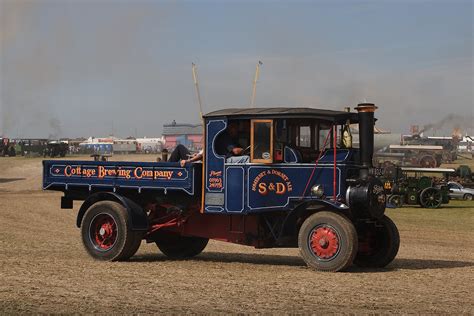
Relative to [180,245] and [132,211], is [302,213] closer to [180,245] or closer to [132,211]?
[132,211]

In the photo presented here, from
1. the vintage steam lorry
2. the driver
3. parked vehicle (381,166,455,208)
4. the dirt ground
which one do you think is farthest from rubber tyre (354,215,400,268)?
parked vehicle (381,166,455,208)

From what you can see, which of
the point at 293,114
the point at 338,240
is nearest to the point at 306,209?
the point at 338,240

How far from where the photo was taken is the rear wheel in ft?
109

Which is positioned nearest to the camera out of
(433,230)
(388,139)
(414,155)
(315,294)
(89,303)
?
(89,303)

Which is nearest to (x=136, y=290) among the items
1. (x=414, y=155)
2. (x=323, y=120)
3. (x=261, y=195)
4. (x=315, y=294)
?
(x=315, y=294)

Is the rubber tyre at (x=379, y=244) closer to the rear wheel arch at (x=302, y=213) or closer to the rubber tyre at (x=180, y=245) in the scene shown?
the rear wheel arch at (x=302, y=213)

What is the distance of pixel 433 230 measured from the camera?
22156 millimetres

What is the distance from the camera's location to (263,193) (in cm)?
1118

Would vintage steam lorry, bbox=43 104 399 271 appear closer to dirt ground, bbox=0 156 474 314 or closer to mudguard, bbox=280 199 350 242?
mudguard, bbox=280 199 350 242

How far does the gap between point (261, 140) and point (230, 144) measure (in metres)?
0.68

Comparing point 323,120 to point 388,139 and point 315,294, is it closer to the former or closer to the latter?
point 315,294

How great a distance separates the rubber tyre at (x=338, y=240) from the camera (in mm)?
10500

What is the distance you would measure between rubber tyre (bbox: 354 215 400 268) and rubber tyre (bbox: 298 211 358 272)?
3.84 feet

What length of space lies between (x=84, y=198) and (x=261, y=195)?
149 inches
